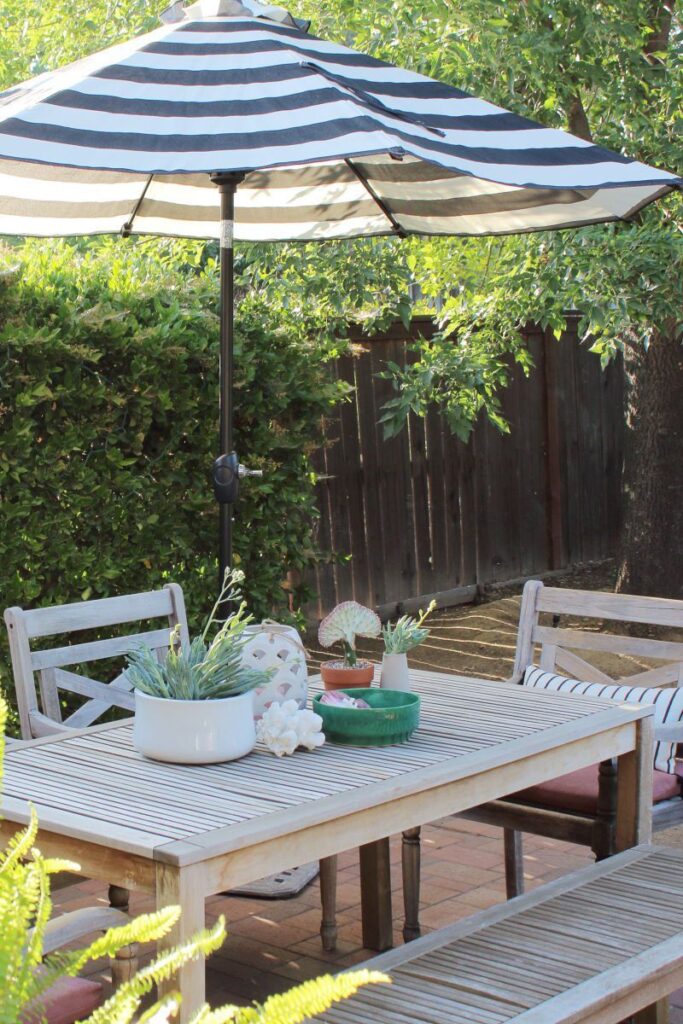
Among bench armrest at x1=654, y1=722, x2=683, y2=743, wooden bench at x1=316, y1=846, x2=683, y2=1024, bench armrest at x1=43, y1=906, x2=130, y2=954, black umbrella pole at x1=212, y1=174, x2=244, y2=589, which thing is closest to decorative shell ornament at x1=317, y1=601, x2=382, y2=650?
wooden bench at x1=316, y1=846, x2=683, y2=1024

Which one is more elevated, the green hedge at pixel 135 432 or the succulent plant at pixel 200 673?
the green hedge at pixel 135 432

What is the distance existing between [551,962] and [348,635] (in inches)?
31.8

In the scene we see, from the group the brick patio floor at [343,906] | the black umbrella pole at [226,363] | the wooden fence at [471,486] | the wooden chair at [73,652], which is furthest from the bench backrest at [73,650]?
the wooden fence at [471,486]

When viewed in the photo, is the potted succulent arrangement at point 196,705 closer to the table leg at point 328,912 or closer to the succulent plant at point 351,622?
the succulent plant at point 351,622

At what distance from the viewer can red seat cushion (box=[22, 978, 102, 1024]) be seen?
7.02ft

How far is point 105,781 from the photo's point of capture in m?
2.43

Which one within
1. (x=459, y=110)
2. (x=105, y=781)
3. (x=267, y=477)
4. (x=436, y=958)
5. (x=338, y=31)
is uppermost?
(x=338, y=31)

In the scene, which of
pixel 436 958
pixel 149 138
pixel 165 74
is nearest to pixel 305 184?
pixel 165 74

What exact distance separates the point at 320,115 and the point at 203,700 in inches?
52.7

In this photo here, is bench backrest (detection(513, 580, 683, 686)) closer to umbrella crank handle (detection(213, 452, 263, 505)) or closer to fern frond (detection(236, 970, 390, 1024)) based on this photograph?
umbrella crank handle (detection(213, 452, 263, 505))

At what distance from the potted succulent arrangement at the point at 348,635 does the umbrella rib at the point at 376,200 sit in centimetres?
184

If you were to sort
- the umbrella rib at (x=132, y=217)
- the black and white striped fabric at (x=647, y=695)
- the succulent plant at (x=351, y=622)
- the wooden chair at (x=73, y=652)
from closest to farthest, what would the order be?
the succulent plant at (x=351, y=622) < the wooden chair at (x=73, y=652) < the black and white striped fabric at (x=647, y=695) < the umbrella rib at (x=132, y=217)

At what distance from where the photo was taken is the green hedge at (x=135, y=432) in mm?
4105

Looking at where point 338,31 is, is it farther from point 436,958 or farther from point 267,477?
point 436,958
